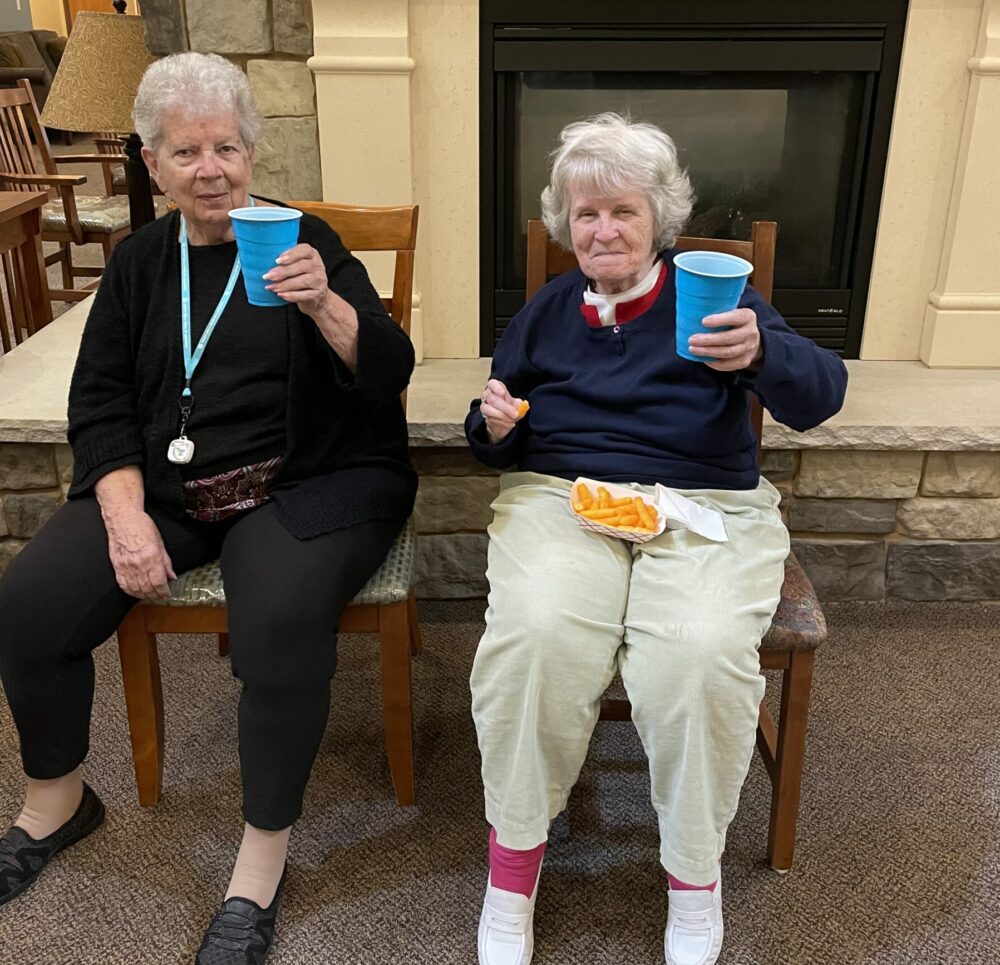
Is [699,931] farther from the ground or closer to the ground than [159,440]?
closer to the ground

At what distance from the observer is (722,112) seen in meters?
2.44

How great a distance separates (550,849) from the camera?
166cm

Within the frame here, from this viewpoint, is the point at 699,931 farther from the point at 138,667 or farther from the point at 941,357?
the point at 941,357

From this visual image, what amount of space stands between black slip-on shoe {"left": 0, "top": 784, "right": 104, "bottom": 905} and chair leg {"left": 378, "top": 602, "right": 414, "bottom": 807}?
488 millimetres

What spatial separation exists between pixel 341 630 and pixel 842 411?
47.9 inches

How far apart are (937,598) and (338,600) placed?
149cm

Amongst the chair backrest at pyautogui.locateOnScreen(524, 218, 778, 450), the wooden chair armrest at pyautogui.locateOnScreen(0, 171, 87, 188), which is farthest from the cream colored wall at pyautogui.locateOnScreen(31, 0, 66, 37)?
the chair backrest at pyautogui.locateOnScreen(524, 218, 778, 450)

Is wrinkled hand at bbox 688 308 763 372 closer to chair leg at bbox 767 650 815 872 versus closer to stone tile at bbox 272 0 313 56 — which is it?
chair leg at bbox 767 650 815 872

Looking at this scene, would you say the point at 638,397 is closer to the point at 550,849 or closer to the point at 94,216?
the point at 550,849

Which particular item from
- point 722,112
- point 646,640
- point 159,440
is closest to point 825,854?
point 646,640

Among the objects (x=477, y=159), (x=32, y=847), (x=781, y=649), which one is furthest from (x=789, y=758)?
(x=477, y=159)

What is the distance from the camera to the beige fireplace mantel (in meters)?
2.23

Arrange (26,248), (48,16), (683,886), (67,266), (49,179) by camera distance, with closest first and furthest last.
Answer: (683,886) → (26,248) → (49,179) → (67,266) → (48,16)

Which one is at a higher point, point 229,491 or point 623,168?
point 623,168
